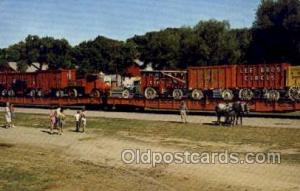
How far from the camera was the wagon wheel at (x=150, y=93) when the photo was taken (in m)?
44.2

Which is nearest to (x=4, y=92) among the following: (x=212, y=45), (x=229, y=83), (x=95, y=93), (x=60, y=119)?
(x=95, y=93)

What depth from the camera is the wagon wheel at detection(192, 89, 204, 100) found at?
135ft

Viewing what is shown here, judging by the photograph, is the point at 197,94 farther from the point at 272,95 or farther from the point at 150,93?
the point at 272,95

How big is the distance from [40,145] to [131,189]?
11385 millimetres

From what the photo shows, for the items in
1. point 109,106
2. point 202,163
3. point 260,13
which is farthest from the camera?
point 260,13

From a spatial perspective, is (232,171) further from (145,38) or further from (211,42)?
(145,38)

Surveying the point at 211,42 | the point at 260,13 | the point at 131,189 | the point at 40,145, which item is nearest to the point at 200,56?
the point at 211,42

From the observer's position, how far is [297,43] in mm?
61812

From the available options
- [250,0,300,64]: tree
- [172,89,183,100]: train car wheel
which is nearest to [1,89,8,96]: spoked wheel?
[172,89,183,100]: train car wheel

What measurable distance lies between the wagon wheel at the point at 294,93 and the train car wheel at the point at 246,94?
10.3ft

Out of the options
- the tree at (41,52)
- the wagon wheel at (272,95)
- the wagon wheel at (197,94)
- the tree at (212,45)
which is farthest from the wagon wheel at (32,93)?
the tree at (41,52)

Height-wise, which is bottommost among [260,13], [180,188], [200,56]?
[180,188]

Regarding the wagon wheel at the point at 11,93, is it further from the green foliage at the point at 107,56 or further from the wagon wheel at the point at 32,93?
the green foliage at the point at 107,56

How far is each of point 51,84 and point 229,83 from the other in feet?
66.3
